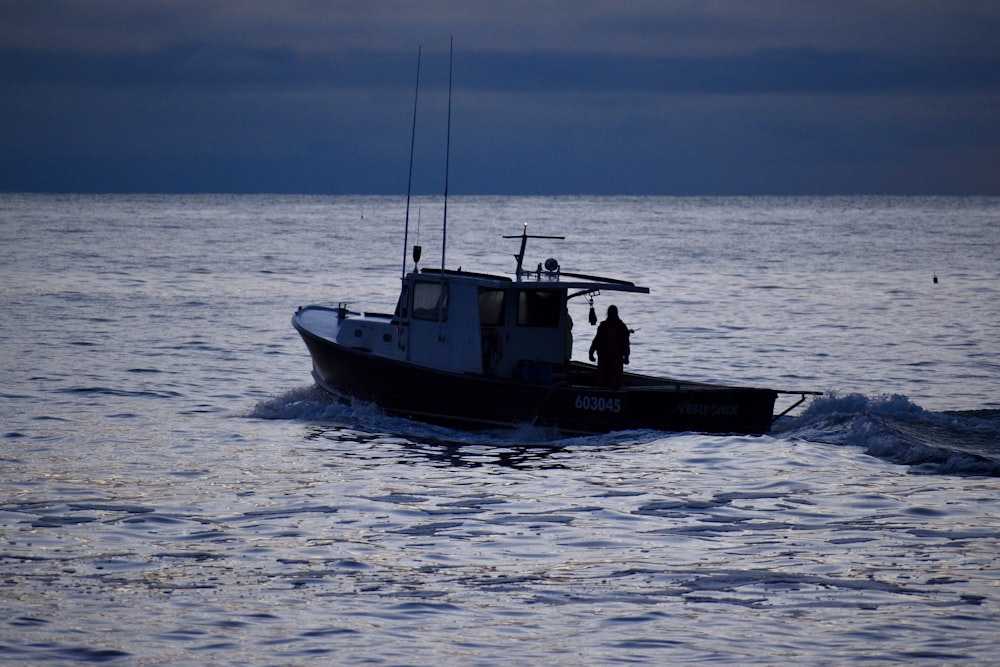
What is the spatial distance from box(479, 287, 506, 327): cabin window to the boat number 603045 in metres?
2.03

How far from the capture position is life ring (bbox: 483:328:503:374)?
19.0 metres

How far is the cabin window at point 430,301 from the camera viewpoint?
62.8 ft

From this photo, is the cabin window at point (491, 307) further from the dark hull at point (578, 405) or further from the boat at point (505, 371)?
the dark hull at point (578, 405)

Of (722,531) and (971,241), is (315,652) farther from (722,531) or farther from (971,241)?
(971,241)

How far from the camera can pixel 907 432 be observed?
58.6ft

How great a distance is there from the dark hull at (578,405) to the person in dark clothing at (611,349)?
1.20 feet

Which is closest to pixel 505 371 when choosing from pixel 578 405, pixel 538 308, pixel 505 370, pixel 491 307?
pixel 505 370

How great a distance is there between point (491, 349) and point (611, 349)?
6.44ft

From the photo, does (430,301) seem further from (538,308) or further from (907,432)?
(907,432)

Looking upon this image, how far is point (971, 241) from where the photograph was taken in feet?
335

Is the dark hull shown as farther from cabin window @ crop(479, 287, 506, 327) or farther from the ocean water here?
cabin window @ crop(479, 287, 506, 327)

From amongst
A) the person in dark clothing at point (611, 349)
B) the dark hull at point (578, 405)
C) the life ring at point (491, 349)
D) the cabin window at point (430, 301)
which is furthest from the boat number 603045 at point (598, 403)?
the cabin window at point (430, 301)

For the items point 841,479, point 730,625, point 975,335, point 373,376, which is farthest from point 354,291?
point 730,625

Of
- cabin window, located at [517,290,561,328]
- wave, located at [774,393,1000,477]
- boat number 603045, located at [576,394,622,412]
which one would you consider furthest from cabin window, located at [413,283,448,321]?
wave, located at [774,393,1000,477]
